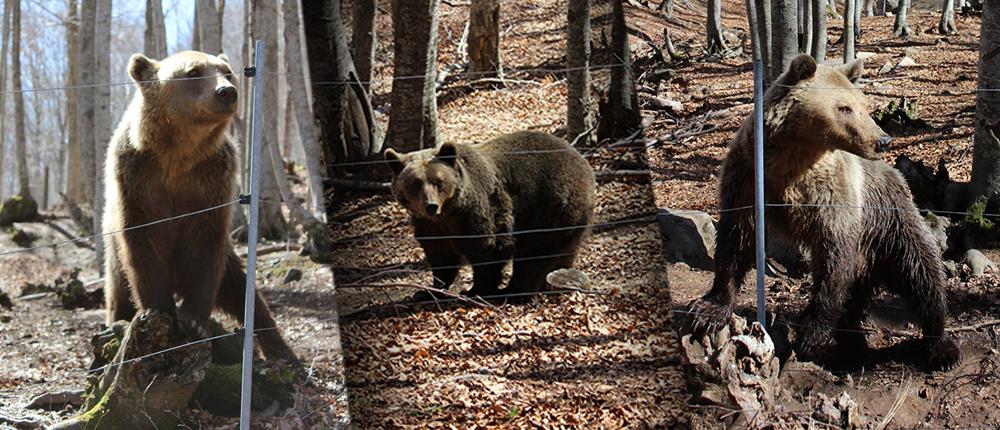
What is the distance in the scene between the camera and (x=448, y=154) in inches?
128

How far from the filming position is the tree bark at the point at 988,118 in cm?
352

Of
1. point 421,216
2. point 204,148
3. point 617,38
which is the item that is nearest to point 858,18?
point 617,38

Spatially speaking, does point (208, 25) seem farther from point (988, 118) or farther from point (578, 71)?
point (988, 118)

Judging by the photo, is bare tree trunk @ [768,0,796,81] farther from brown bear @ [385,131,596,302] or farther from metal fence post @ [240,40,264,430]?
metal fence post @ [240,40,264,430]

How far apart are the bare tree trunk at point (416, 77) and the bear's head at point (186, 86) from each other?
26.1 inches

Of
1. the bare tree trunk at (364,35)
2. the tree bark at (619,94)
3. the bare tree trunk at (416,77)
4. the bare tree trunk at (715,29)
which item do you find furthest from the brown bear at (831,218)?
the bare tree trunk at (364,35)

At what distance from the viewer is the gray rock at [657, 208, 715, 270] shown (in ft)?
12.0

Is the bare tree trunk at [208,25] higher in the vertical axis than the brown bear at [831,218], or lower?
higher

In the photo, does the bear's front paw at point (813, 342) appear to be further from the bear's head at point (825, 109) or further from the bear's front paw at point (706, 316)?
the bear's head at point (825, 109)

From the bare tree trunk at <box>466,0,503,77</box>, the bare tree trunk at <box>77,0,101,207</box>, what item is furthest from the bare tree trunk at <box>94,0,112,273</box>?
the bare tree trunk at <box>466,0,503,77</box>

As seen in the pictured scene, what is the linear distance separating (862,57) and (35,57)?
12033 millimetres

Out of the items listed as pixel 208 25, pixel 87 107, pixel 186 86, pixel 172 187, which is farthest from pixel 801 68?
pixel 87 107

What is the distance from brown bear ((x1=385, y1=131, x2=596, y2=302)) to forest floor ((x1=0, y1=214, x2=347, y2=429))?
2.54ft

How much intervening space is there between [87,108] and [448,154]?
3149 mm
